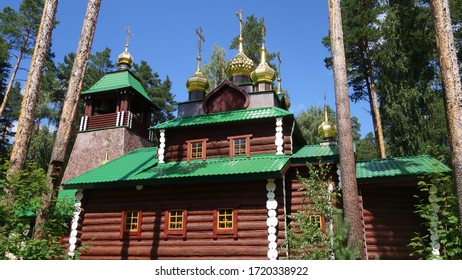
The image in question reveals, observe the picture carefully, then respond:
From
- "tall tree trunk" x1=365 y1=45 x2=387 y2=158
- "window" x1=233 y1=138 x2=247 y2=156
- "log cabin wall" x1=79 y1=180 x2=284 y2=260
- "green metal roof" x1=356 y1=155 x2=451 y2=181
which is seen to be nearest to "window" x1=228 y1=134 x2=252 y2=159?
"window" x1=233 y1=138 x2=247 y2=156

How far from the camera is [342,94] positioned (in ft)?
33.4

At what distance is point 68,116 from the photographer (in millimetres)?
9117

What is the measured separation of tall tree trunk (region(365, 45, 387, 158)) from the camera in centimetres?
2136

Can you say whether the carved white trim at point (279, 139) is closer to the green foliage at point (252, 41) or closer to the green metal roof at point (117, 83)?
the green metal roof at point (117, 83)

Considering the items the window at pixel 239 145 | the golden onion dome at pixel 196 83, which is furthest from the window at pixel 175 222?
the golden onion dome at pixel 196 83

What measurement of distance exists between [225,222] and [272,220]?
1688mm

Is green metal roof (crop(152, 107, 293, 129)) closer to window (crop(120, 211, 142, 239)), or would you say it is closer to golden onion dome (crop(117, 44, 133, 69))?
window (crop(120, 211, 142, 239))

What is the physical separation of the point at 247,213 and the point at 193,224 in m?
1.98

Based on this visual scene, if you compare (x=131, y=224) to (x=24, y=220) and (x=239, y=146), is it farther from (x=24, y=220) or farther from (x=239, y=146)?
(x=24, y=220)

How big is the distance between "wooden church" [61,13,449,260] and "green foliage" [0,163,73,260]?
4.93 metres

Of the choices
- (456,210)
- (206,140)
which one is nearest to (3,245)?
(206,140)

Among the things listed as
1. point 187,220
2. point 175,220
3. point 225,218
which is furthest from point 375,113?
point 175,220

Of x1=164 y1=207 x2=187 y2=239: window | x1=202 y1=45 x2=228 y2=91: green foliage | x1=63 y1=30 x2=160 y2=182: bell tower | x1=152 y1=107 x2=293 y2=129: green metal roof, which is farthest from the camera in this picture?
x1=202 y1=45 x2=228 y2=91: green foliage

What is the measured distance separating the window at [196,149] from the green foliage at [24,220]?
258 inches
